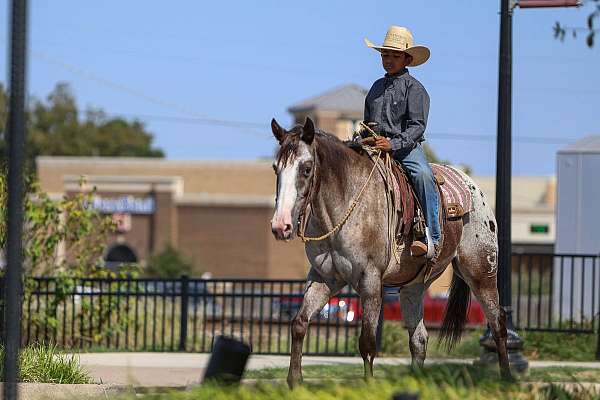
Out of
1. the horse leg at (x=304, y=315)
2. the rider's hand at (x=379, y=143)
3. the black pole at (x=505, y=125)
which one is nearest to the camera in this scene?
the horse leg at (x=304, y=315)

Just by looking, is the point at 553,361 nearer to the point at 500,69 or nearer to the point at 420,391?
the point at 500,69

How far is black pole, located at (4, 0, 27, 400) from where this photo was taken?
6820mm

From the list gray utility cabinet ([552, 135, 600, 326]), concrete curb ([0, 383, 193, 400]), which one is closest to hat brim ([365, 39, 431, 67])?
concrete curb ([0, 383, 193, 400])

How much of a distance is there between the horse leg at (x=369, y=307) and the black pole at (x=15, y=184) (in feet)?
12.2

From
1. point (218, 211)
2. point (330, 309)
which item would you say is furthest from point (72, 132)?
point (330, 309)

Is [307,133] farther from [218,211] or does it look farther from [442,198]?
[218,211]

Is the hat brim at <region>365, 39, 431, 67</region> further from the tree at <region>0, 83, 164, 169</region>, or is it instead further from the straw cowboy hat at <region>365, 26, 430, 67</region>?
the tree at <region>0, 83, 164, 169</region>

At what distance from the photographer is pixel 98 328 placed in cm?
1811

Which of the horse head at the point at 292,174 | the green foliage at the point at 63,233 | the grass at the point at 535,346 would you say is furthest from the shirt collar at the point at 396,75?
the green foliage at the point at 63,233

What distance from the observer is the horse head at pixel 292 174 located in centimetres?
938

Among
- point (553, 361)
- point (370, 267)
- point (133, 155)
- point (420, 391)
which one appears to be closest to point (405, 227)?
point (370, 267)

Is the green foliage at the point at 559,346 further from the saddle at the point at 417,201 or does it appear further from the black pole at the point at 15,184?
the black pole at the point at 15,184

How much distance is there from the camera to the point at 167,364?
14781 mm

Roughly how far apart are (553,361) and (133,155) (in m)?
101
